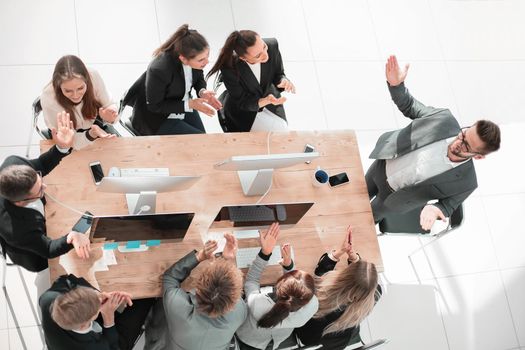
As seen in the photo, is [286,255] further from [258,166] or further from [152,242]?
[152,242]

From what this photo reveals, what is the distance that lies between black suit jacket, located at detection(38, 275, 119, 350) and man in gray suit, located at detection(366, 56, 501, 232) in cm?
197

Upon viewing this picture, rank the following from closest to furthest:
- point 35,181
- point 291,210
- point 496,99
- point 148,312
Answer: point 35,181, point 291,210, point 148,312, point 496,99

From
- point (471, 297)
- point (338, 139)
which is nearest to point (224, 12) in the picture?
point (338, 139)

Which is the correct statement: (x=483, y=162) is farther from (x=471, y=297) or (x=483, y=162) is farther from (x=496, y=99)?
(x=471, y=297)

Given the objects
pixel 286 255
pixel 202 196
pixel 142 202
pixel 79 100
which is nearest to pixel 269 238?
pixel 286 255

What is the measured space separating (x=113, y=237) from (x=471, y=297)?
292 centimetres

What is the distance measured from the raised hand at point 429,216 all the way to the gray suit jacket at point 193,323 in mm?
1213

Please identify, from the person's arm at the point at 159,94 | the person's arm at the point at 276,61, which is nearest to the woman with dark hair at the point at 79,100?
the person's arm at the point at 159,94

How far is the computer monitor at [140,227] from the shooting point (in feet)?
8.68

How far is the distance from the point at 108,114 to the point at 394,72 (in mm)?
1789

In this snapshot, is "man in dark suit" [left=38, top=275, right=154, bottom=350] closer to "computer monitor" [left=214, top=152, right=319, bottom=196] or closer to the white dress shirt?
"computer monitor" [left=214, top=152, right=319, bottom=196]

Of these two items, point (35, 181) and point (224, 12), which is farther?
point (224, 12)

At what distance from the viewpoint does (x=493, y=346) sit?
4.20 meters

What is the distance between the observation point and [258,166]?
2.93 metres
